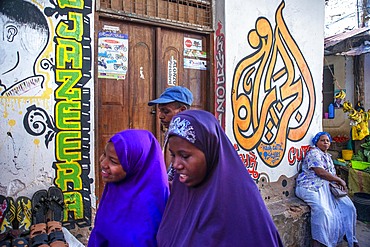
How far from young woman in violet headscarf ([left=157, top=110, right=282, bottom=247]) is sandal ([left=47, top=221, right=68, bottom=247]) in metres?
1.33

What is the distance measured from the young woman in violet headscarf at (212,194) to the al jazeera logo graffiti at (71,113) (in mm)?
1894

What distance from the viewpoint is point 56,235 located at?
2.73 m

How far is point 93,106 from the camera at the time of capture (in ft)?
11.0

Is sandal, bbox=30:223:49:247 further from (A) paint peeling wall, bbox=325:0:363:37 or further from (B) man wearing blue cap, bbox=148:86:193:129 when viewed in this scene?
(A) paint peeling wall, bbox=325:0:363:37

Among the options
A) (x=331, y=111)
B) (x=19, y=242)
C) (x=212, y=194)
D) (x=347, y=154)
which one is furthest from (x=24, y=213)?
(x=331, y=111)

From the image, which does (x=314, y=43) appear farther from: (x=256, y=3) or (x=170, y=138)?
(x=170, y=138)

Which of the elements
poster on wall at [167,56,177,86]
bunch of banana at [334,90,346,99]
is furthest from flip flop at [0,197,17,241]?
bunch of banana at [334,90,346,99]

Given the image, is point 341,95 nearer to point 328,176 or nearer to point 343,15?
point 328,176

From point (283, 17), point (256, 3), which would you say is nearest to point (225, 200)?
point (256, 3)

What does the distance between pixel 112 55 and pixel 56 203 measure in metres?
1.60

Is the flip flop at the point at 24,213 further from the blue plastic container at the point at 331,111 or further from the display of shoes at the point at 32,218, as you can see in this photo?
the blue plastic container at the point at 331,111

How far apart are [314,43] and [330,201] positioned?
7.80 ft

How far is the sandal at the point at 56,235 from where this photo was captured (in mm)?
2579


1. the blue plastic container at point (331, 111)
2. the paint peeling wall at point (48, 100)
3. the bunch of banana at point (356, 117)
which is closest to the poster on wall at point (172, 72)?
the paint peeling wall at point (48, 100)
